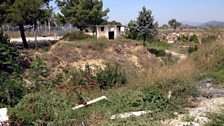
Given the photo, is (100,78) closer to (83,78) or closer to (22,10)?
(83,78)

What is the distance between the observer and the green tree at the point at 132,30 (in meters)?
34.9

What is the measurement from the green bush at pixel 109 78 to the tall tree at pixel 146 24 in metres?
24.5

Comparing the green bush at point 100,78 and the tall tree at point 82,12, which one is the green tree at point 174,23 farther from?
the green bush at point 100,78

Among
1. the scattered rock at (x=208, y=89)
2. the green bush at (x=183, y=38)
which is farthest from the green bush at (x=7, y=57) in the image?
the green bush at (x=183, y=38)

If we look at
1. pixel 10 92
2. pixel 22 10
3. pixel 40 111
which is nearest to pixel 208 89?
pixel 40 111

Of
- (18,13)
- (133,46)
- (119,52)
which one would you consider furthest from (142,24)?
(18,13)

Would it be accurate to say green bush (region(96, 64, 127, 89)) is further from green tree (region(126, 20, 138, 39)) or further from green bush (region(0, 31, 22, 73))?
green tree (region(126, 20, 138, 39))

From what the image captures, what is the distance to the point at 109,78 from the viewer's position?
31.3 ft

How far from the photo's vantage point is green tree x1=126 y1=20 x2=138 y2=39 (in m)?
34.9

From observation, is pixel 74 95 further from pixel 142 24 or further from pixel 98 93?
pixel 142 24

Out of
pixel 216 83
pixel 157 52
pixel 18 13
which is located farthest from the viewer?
pixel 157 52

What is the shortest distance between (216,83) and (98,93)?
3.56m

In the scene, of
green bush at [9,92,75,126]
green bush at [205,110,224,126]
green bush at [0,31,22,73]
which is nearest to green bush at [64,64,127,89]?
green bush at [9,92,75,126]

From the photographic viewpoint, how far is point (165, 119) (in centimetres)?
623
